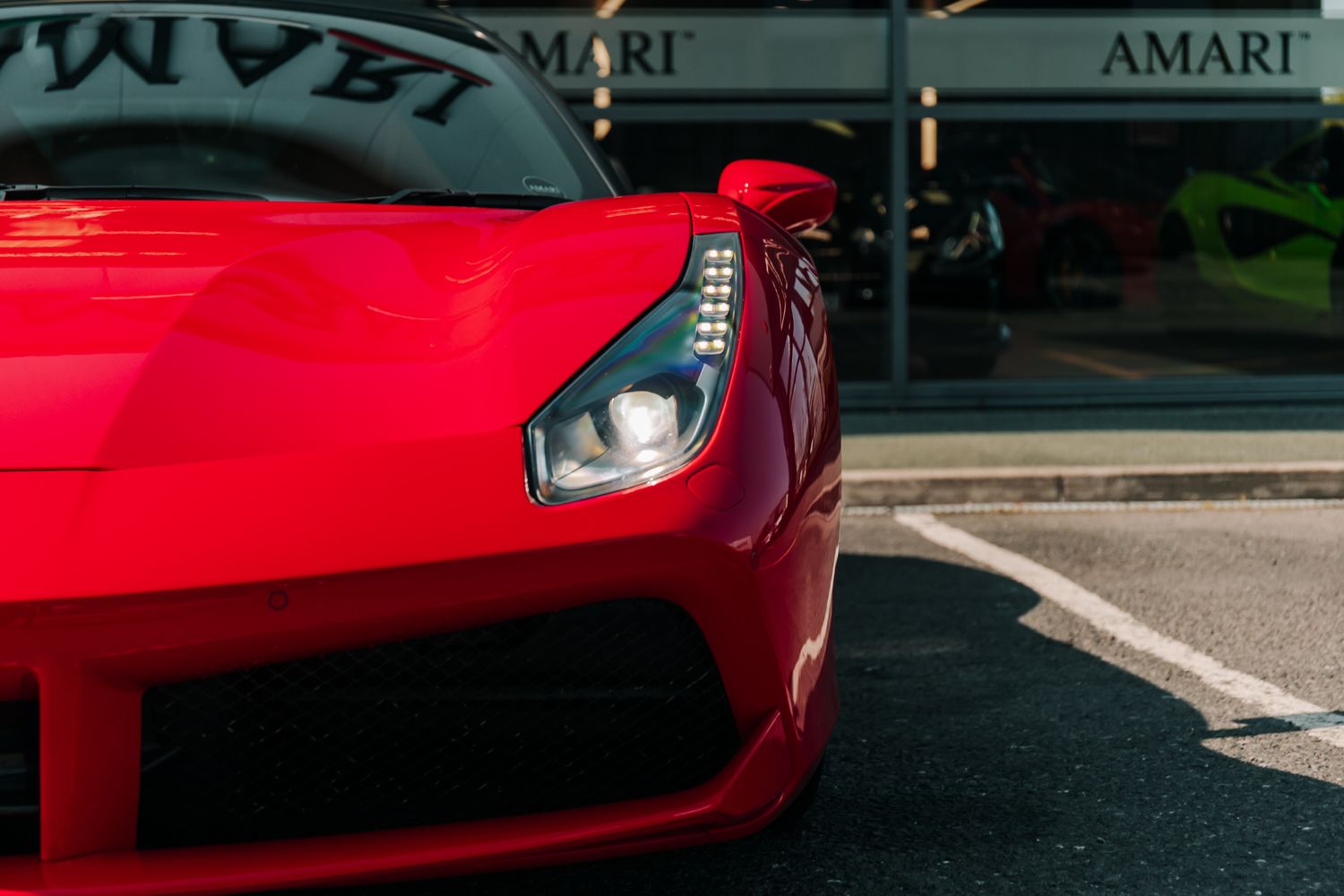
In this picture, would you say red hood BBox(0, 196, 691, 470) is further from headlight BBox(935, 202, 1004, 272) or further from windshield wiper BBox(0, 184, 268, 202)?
headlight BBox(935, 202, 1004, 272)

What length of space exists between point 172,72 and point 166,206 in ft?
1.98

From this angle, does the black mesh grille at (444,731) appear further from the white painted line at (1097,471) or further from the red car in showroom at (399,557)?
the white painted line at (1097,471)

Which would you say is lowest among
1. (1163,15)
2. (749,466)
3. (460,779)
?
(460,779)

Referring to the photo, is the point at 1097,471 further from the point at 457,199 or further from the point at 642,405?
the point at 642,405

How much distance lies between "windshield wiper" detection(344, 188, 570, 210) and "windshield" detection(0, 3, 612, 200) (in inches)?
2.7

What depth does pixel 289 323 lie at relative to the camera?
6.57ft

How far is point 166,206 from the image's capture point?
2.47m

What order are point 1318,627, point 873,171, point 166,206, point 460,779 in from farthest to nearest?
1. point 873,171
2. point 1318,627
3. point 166,206
4. point 460,779

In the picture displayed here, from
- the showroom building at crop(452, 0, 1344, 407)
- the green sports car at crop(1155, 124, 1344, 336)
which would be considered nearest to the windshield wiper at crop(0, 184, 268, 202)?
the showroom building at crop(452, 0, 1344, 407)

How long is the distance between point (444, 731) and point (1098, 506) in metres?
4.81

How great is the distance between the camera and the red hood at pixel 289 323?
1.81m

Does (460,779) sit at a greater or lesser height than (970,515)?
greater

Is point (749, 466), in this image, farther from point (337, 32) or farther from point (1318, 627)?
point (1318, 627)

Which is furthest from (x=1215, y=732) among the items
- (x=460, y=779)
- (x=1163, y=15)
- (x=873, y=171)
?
(x=1163, y=15)
